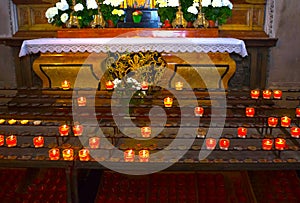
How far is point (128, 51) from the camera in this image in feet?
17.7

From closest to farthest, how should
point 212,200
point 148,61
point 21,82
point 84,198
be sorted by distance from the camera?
point 84,198, point 212,200, point 148,61, point 21,82

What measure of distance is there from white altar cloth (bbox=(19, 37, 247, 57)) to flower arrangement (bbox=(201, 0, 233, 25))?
1.84 ft

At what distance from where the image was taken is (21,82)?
6.59m

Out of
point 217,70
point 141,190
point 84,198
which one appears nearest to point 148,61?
point 217,70

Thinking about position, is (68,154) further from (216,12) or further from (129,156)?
(216,12)

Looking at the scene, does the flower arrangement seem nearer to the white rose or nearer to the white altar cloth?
the white altar cloth

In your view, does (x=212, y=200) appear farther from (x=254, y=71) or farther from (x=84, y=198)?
(x=254, y=71)

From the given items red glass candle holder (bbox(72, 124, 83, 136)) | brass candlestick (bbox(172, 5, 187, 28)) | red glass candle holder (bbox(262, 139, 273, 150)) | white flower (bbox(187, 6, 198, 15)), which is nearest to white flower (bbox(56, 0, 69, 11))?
brass candlestick (bbox(172, 5, 187, 28))

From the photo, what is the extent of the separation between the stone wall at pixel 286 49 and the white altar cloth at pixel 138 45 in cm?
156

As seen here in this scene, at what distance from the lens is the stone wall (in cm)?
658

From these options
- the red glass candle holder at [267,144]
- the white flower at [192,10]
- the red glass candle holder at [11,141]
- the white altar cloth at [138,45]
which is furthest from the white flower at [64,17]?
the red glass candle holder at [267,144]

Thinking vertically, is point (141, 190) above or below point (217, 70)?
below

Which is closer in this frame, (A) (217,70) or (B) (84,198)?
(B) (84,198)

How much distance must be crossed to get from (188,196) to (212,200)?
206 millimetres
